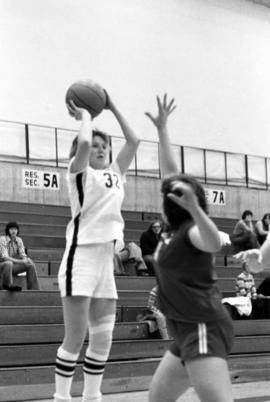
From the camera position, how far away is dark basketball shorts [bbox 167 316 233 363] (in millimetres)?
3186

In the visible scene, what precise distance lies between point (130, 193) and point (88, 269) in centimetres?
1096

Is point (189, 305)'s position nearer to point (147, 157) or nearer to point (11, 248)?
point (11, 248)

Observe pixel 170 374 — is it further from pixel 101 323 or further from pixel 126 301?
pixel 126 301

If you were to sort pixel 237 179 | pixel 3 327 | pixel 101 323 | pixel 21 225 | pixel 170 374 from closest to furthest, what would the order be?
pixel 170 374
pixel 101 323
pixel 3 327
pixel 21 225
pixel 237 179

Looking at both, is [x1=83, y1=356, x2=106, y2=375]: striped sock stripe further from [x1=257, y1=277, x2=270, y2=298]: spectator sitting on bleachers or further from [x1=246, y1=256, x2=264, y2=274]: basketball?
[x1=257, y1=277, x2=270, y2=298]: spectator sitting on bleachers

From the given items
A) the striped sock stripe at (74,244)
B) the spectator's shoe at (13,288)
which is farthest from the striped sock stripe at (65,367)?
the spectator's shoe at (13,288)

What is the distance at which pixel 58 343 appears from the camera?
7621mm

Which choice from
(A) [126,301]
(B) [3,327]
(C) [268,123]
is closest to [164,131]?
(B) [3,327]

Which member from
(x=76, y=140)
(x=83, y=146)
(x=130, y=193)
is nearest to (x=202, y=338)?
(x=83, y=146)

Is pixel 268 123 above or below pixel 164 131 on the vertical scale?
above

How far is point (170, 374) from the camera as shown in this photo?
3.34 metres

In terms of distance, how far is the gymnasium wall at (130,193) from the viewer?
1393 cm

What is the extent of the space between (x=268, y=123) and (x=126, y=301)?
368 inches

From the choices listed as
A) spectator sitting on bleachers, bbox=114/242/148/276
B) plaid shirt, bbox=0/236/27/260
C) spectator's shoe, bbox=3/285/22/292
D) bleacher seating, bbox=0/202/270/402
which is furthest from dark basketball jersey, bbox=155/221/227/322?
spectator sitting on bleachers, bbox=114/242/148/276
